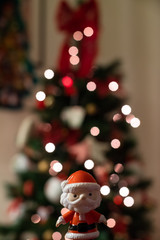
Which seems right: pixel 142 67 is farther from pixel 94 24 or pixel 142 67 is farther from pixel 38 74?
pixel 94 24

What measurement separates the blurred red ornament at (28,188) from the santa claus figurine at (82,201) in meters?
0.85

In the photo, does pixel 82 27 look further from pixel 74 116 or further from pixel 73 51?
pixel 74 116

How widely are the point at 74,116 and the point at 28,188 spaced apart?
0.32 metres

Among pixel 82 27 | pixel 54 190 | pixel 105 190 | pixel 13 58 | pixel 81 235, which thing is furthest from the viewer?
pixel 13 58

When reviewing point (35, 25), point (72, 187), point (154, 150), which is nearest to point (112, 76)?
point (35, 25)

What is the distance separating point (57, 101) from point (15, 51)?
0.46 meters

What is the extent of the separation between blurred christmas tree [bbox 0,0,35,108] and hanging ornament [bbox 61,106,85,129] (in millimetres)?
442

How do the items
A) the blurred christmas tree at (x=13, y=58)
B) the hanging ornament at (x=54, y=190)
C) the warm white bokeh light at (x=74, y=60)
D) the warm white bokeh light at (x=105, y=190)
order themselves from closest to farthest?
1. the warm white bokeh light at (x=105, y=190)
2. the hanging ornament at (x=54, y=190)
3. the warm white bokeh light at (x=74, y=60)
4. the blurred christmas tree at (x=13, y=58)

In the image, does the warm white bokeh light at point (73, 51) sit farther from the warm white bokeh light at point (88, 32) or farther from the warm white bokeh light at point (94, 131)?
the warm white bokeh light at point (94, 131)

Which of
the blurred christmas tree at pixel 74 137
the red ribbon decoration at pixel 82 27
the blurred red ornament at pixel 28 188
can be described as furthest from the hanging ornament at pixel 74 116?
the blurred red ornament at pixel 28 188

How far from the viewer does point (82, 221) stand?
1.41 feet

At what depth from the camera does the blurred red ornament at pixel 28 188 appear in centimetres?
126

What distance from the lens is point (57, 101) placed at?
1328 mm

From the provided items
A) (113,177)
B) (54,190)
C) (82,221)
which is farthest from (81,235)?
(54,190)
